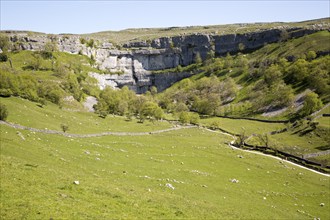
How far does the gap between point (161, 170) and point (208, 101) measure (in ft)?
387

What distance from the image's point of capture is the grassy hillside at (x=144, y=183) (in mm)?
20547

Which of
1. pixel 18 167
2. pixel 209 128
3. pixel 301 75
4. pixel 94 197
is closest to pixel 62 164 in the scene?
pixel 18 167

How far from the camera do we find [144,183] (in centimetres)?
3409

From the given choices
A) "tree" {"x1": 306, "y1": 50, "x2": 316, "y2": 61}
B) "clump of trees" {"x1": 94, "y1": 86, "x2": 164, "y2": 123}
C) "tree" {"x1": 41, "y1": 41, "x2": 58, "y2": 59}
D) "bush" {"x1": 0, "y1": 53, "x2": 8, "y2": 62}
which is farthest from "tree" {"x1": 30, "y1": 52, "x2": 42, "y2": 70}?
"tree" {"x1": 306, "y1": 50, "x2": 316, "y2": 61}

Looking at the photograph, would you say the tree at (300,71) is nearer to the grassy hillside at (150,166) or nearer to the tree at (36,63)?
the grassy hillside at (150,166)

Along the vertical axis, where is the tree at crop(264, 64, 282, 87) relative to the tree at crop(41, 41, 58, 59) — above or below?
below

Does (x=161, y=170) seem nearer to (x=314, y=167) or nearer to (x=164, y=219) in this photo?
(x=164, y=219)

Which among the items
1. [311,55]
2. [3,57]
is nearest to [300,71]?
[311,55]

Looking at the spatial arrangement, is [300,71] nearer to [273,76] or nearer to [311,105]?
[273,76]

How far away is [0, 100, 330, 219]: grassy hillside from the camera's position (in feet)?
67.4

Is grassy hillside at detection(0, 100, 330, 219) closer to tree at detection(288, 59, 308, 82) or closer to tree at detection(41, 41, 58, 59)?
tree at detection(288, 59, 308, 82)

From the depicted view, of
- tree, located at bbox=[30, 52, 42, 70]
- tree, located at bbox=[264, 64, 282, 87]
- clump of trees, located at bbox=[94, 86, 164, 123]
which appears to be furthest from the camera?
tree, located at bbox=[264, 64, 282, 87]

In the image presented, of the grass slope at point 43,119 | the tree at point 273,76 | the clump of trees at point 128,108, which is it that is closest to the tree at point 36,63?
the clump of trees at point 128,108

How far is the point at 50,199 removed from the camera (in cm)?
1997
